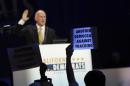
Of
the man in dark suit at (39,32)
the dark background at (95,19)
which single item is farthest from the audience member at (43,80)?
the dark background at (95,19)

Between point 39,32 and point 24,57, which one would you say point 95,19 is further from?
point 24,57

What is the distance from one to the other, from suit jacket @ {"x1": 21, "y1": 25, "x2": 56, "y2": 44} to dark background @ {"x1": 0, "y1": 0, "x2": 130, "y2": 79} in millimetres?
73

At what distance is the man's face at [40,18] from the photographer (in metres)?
4.82

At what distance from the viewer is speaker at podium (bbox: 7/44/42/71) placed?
15.3ft

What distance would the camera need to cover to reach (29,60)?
15.7 feet

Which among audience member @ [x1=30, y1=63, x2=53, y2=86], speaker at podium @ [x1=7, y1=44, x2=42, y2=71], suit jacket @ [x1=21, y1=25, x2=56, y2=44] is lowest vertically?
audience member @ [x1=30, y1=63, x2=53, y2=86]

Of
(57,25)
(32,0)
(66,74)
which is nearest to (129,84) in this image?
(66,74)

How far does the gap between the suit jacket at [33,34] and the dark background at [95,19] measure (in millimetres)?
73

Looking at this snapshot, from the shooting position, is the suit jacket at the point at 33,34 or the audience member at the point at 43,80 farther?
the suit jacket at the point at 33,34

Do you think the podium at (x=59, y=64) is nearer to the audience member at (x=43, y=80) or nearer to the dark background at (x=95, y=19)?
the audience member at (x=43, y=80)

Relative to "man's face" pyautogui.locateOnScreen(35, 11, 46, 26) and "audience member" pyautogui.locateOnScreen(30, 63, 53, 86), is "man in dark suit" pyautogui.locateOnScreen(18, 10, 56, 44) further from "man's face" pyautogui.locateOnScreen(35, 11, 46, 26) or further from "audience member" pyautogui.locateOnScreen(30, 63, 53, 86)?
"audience member" pyautogui.locateOnScreen(30, 63, 53, 86)

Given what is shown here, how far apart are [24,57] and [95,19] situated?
1062mm

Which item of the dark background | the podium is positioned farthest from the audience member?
the dark background

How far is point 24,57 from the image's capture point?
474cm
